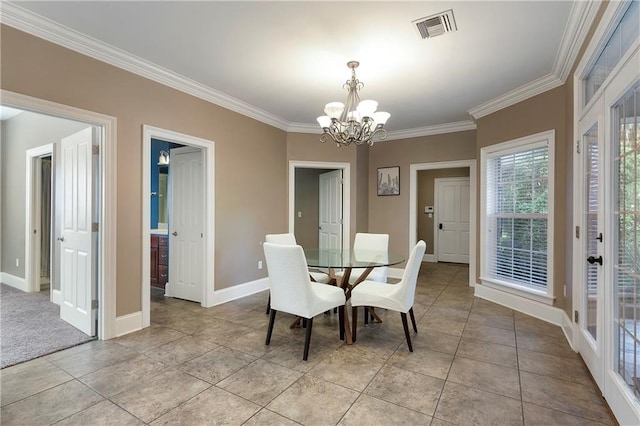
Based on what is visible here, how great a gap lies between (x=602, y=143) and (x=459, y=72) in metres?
1.59

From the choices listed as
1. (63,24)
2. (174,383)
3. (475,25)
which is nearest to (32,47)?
(63,24)

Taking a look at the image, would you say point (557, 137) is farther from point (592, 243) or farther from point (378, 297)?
point (378, 297)

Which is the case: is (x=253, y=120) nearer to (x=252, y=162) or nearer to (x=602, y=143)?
(x=252, y=162)

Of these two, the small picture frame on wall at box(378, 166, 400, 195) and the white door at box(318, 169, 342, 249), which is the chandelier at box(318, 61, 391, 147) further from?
the small picture frame on wall at box(378, 166, 400, 195)

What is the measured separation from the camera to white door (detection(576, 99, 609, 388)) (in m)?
1.89

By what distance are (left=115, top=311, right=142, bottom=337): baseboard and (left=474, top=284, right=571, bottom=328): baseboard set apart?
13.3 ft

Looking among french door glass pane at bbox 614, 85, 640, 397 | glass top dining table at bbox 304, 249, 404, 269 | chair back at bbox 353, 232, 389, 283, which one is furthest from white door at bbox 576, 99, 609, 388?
chair back at bbox 353, 232, 389, 283

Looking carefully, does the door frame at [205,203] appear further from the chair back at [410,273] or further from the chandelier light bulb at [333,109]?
the chair back at [410,273]

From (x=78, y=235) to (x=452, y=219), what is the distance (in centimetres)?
674

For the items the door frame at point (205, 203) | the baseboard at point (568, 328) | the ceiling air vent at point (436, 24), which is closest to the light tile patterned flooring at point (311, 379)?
the baseboard at point (568, 328)

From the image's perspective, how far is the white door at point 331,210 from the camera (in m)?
5.27

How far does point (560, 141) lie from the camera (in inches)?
120

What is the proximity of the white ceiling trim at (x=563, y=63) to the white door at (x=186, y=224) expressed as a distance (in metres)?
3.72

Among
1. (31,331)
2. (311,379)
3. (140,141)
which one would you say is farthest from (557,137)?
(31,331)
